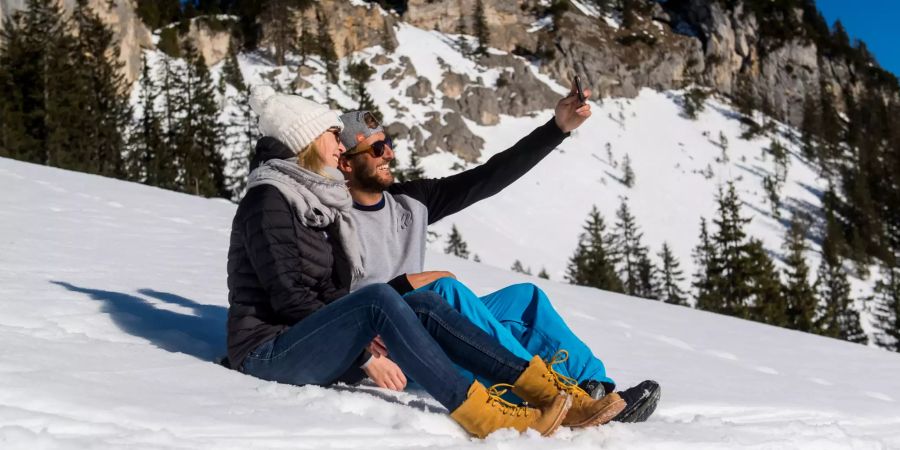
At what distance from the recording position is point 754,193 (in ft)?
270

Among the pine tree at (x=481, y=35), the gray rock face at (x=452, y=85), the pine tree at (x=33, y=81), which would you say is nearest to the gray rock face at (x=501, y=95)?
the gray rock face at (x=452, y=85)

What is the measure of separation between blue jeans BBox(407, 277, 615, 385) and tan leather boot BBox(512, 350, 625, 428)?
343 mm

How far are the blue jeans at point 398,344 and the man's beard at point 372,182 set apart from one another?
2.51 ft

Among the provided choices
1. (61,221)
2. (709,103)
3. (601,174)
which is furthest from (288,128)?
(709,103)

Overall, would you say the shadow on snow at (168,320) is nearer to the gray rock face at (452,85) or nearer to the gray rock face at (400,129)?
the gray rock face at (400,129)

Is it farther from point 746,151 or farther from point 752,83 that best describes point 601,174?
point 752,83

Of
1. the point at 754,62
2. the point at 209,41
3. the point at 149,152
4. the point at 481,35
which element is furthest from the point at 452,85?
the point at 754,62

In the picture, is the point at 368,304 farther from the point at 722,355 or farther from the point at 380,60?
the point at 380,60

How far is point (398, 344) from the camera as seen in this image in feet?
9.31

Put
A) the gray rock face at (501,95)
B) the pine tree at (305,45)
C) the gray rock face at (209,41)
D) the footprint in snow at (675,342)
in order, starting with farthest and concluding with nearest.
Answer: the gray rock face at (501,95)
the pine tree at (305,45)
the gray rock face at (209,41)
the footprint in snow at (675,342)

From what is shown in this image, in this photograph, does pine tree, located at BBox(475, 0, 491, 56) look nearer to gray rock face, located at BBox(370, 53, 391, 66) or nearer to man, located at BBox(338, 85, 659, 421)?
gray rock face, located at BBox(370, 53, 391, 66)

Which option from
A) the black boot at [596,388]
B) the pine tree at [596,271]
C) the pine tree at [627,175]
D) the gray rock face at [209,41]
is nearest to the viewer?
the black boot at [596,388]

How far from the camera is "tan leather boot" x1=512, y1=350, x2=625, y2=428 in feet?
9.34

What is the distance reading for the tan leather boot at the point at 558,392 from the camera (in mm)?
2846
